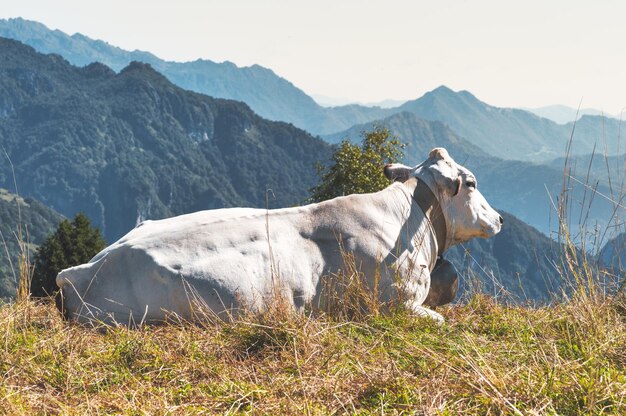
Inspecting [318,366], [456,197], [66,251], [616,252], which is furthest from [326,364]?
[66,251]

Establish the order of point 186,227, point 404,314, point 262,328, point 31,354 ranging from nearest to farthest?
point 31,354 → point 262,328 → point 404,314 → point 186,227

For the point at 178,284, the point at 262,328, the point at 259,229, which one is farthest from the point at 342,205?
the point at 262,328

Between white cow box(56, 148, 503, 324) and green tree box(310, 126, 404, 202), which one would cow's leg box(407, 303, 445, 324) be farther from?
green tree box(310, 126, 404, 202)

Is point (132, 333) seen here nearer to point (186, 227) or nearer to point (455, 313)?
point (186, 227)

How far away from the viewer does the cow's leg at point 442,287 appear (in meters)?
7.84

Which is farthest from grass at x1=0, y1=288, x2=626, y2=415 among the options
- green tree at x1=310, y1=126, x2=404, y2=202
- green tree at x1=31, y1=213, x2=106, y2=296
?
green tree at x1=31, y1=213, x2=106, y2=296

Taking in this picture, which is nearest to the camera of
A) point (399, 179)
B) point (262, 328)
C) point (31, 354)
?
point (31, 354)

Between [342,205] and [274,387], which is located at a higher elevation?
[342,205]

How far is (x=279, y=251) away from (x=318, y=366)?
2451mm

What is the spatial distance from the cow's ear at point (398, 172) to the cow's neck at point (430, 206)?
37 cm

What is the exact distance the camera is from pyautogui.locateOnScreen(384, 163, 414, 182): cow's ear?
8781 millimetres

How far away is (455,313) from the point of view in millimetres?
7414

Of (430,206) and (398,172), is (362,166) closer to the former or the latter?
(398,172)

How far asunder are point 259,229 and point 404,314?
69.5 inches
